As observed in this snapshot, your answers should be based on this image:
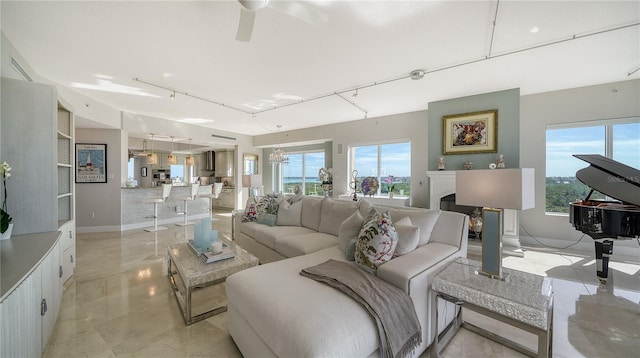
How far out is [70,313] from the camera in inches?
89.3

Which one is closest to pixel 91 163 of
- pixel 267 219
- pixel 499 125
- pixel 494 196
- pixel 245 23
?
pixel 267 219

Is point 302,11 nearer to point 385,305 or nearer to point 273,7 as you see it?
point 273,7

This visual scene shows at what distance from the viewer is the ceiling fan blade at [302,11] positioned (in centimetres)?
209

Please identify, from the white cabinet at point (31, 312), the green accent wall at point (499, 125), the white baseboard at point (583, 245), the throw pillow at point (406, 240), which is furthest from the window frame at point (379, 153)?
the white cabinet at point (31, 312)

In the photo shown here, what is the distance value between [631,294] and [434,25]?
3.66 meters

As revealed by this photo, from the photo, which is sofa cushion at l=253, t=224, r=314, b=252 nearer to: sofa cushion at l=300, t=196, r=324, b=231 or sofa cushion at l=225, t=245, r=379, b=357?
sofa cushion at l=300, t=196, r=324, b=231

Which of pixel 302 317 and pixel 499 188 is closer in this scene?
pixel 302 317

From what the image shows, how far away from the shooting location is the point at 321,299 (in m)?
1.47

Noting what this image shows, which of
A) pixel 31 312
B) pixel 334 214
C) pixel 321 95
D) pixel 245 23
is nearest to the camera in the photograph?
pixel 31 312

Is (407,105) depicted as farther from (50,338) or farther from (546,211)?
(50,338)

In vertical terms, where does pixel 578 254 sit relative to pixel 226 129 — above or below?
below

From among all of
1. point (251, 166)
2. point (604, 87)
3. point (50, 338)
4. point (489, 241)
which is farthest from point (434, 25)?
point (251, 166)

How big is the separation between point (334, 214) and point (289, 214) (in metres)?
0.87

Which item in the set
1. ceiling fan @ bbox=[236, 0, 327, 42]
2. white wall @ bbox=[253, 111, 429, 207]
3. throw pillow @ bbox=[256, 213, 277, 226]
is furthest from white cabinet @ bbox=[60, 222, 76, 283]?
white wall @ bbox=[253, 111, 429, 207]
